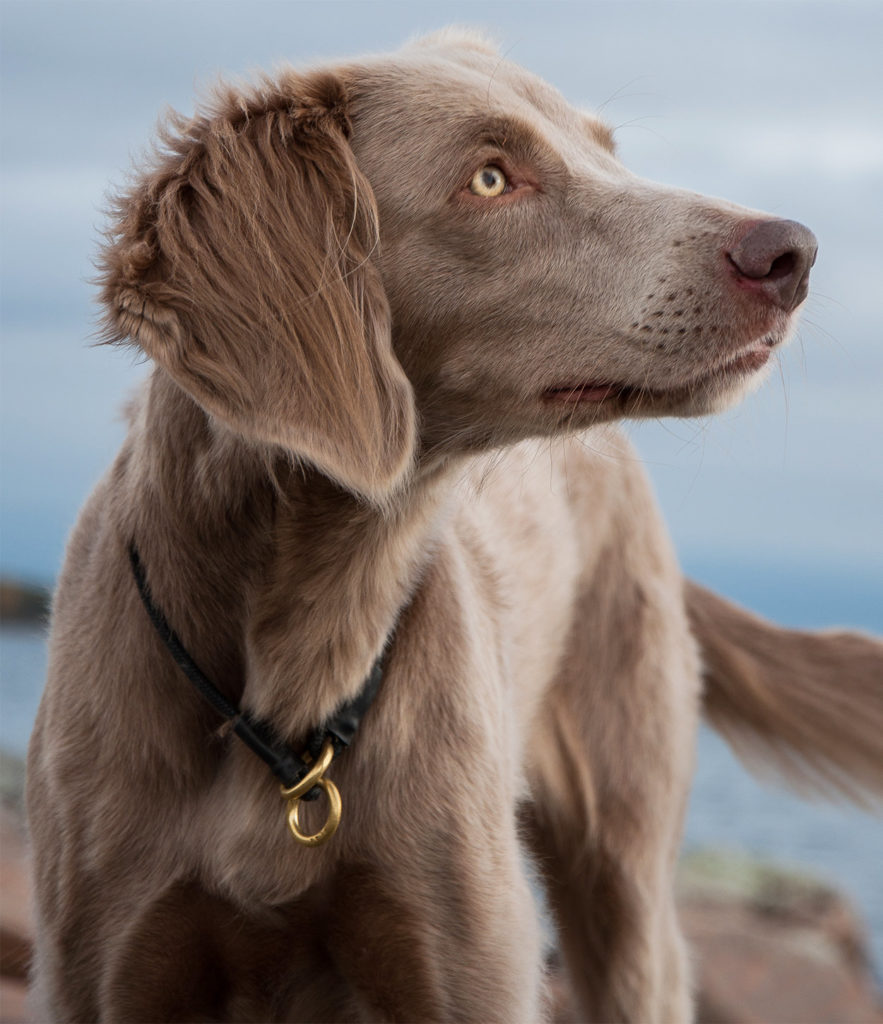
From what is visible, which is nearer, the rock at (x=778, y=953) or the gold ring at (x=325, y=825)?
the gold ring at (x=325, y=825)

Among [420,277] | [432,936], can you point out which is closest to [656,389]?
[420,277]

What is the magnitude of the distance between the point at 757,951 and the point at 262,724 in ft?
12.7

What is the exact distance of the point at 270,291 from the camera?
251 cm

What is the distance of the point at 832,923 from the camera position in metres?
7.20

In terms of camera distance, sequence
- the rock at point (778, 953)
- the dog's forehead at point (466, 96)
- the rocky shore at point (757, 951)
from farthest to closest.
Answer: the rock at point (778, 953), the rocky shore at point (757, 951), the dog's forehead at point (466, 96)

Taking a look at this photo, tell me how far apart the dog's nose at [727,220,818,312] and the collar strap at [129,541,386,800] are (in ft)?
3.62

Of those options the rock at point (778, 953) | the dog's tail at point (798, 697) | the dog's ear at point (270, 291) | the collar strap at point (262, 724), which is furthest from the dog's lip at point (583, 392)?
the rock at point (778, 953)

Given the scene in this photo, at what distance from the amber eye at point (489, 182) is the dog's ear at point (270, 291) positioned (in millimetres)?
192

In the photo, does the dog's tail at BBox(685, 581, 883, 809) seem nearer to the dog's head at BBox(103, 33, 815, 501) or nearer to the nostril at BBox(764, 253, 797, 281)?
the dog's head at BBox(103, 33, 815, 501)

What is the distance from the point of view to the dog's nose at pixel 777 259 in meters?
2.39

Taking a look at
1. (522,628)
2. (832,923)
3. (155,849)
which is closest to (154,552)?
(155,849)

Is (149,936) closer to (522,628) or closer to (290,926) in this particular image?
(290,926)

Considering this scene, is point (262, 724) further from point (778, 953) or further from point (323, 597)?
point (778, 953)

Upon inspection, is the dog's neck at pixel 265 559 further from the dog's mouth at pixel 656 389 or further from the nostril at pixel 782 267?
the nostril at pixel 782 267
